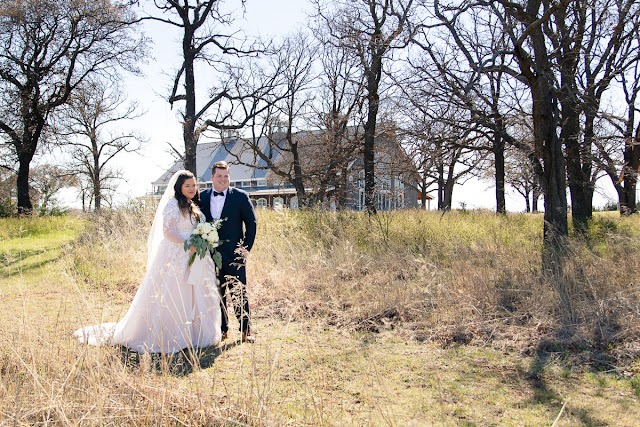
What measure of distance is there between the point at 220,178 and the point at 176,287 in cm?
128

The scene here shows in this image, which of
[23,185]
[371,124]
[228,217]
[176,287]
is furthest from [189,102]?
[176,287]

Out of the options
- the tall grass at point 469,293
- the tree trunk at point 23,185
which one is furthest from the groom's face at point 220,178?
the tree trunk at point 23,185

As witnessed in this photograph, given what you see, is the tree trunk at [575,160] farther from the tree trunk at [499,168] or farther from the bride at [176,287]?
the bride at [176,287]

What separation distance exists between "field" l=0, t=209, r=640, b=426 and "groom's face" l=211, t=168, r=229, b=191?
150 centimetres

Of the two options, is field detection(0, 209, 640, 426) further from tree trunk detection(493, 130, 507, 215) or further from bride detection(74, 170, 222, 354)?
tree trunk detection(493, 130, 507, 215)

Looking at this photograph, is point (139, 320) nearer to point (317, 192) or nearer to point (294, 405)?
point (294, 405)

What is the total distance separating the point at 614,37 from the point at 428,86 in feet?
22.3

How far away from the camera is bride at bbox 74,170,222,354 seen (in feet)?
15.0

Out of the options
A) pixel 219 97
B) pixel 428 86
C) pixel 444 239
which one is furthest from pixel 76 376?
pixel 219 97

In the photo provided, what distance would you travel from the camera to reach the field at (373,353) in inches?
107

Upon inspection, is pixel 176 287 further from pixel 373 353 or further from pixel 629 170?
pixel 629 170

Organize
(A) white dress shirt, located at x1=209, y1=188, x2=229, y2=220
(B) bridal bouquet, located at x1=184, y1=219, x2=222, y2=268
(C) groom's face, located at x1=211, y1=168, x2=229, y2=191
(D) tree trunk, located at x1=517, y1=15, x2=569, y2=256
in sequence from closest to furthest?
(B) bridal bouquet, located at x1=184, y1=219, x2=222, y2=268 < (C) groom's face, located at x1=211, y1=168, x2=229, y2=191 < (A) white dress shirt, located at x1=209, y1=188, x2=229, y2=220 < (D) tree trunk, located at x1=517, y1=15, x2=569, y2=256

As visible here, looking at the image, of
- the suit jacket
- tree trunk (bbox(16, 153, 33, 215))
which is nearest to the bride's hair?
the suit jacket

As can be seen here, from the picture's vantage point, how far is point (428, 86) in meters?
12.2
